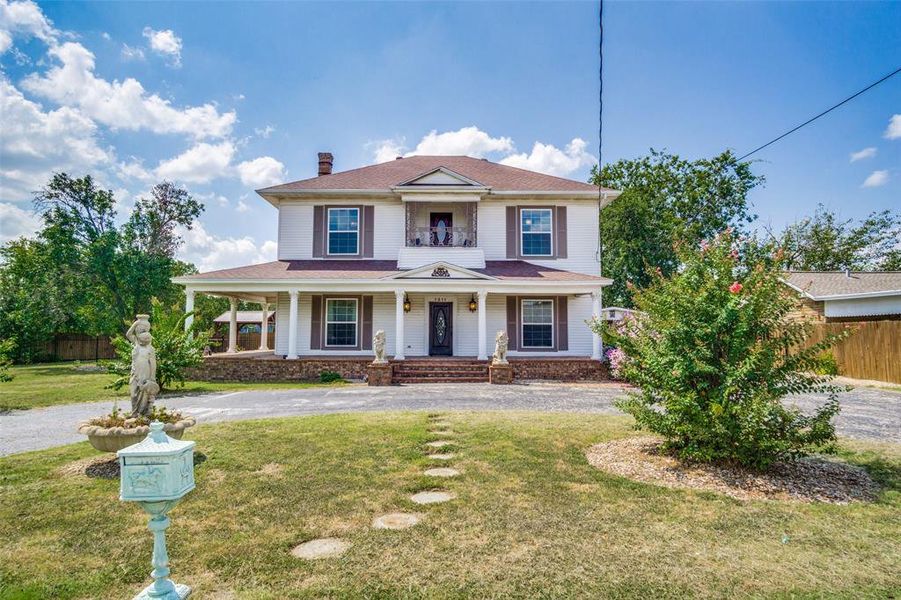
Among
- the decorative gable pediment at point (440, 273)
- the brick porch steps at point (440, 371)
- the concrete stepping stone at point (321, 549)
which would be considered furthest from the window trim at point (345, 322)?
the concrete stepping stone at point (321, 549)

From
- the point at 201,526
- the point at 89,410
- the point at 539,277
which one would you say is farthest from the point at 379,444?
the point at 539,277

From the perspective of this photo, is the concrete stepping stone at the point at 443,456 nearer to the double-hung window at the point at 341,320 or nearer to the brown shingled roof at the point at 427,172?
the double-hung window at the point at 341,320

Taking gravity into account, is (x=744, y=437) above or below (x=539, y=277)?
below

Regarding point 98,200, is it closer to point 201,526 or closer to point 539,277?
point 539,277

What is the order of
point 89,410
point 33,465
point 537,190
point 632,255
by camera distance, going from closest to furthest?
point 33,465 → point 89,410 → point 537,190 → point 632,255

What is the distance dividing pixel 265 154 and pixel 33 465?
42.9 ft

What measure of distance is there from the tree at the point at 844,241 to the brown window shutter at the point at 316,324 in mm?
31540

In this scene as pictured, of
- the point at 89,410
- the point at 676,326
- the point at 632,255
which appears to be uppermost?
the point at 632,255

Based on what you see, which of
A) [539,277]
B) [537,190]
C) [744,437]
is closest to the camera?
[744,437]

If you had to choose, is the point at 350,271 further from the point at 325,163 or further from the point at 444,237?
the point at 325,163

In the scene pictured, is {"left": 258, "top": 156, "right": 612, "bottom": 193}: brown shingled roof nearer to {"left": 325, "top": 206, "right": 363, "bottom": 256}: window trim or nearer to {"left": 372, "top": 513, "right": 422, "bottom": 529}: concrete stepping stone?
{"left": 325, "top": 206, "right": 363, "bottom": 256}: window trim

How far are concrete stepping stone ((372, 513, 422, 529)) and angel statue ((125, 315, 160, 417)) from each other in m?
3.39

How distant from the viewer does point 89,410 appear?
1002 cm

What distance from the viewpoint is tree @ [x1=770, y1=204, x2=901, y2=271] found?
32.6 metres
